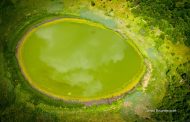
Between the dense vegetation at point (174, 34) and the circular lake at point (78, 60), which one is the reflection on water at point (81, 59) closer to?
the circular lake at point (78, 60)

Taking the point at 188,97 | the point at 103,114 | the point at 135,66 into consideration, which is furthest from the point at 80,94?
the point at 188,97

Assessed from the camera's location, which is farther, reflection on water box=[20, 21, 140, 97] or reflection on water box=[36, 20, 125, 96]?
reflection on water box=[36, 20, 125, 96]

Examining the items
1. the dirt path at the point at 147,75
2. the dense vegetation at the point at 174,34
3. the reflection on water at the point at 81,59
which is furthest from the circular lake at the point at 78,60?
the dense vegetation at the point at 174,34

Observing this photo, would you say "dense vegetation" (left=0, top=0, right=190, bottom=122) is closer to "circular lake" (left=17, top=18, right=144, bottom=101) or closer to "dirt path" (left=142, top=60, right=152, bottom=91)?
"dirt path" (left=142, top=60, right=152, bottom=91)

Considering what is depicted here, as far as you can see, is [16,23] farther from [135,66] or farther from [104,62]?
[135,66]

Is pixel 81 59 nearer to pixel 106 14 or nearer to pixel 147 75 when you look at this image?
pixel 147 75

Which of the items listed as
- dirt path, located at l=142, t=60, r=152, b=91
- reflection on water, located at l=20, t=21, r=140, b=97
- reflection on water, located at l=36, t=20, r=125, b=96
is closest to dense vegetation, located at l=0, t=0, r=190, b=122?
dirt path, located at l=142, t=60, r=152, b=91
